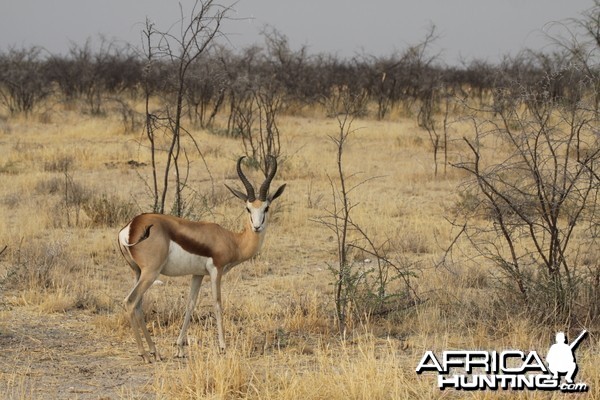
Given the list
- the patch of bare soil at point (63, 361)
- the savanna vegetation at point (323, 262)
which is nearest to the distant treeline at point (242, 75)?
the savanna vegetation at point (323, 262)

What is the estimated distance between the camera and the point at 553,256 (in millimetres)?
6711

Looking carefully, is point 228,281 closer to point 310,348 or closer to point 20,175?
point 310,348

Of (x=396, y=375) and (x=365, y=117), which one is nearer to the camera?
(x=396, y=375)

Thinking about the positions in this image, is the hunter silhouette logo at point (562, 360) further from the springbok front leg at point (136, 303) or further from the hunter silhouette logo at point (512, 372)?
the springbok front leg at point (136, 303)

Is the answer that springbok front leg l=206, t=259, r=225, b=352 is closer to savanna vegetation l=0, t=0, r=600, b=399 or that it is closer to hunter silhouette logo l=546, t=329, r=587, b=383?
savanna vegetation l=0, t=0, r=600, b=399

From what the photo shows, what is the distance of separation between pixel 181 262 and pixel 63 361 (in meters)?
1.02

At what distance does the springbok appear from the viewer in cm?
591

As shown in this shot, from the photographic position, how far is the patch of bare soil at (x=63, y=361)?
5.11 meters

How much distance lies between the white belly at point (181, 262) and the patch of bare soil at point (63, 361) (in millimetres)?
645

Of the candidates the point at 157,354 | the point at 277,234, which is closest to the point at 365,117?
the point at 277,234

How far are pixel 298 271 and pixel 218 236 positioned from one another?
9.84 feet

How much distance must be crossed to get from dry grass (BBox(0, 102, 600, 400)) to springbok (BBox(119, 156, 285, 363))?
0.30 m

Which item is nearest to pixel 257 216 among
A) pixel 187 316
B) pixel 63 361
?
pixel 187 316

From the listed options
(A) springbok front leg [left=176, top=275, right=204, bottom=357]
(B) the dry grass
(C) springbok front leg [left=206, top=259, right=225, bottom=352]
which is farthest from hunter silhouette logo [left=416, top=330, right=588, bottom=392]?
(A) springbok front leg [left=176, top=275, right=204, bottom=357]
